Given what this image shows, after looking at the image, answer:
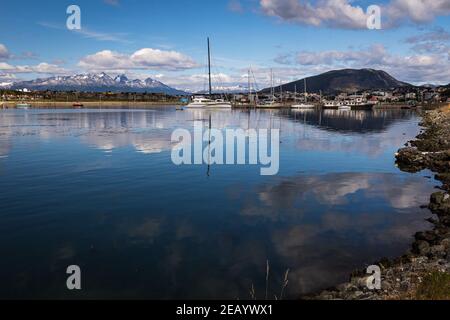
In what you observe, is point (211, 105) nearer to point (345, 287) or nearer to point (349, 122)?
point (349, 122)

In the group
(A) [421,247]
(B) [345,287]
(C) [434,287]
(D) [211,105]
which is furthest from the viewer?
(D) [211,105]

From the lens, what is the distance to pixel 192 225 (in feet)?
60.8

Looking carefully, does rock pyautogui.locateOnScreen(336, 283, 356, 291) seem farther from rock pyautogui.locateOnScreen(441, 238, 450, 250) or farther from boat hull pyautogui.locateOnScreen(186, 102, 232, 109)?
boat hull pyautogui.locateOnScreen(186, 102, 232, 109)

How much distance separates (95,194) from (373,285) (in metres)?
17.0

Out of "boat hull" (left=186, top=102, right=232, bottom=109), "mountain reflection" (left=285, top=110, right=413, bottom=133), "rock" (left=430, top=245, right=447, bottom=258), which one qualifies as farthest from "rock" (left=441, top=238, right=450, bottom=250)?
"boat hull" (left=186, top=102, right=232, bottom=109)

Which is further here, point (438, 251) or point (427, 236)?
point (427, 236)

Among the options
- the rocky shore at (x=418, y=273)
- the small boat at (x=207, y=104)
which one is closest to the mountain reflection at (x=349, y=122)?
the rocky shore at (x=418, y=273)

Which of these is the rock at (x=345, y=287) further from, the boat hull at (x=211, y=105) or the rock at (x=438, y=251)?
the boat hull at (x=211, y=105)

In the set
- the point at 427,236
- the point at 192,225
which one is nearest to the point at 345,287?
the point at 427,236

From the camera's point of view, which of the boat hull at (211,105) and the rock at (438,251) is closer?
the rock at (438,251)

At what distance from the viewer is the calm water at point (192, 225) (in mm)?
13250
